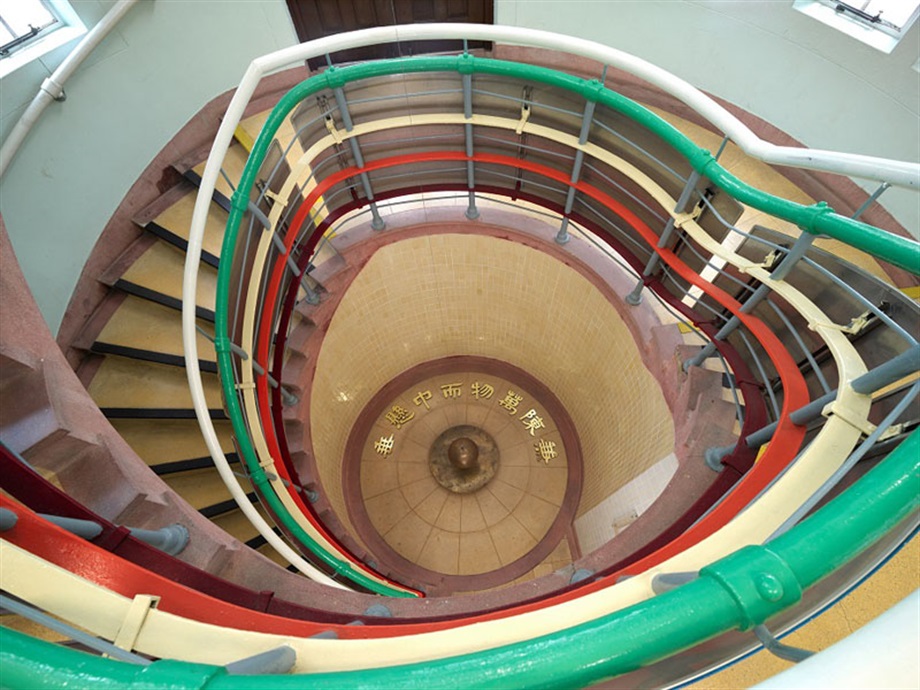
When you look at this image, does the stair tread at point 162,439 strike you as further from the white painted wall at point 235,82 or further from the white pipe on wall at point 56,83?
the white pipe on wall at point 56,83

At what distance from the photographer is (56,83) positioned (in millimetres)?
3701

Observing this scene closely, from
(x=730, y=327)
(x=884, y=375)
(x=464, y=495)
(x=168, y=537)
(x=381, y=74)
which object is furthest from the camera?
(x=464, y=495)

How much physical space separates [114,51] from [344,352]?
3642mm

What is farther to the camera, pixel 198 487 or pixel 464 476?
pixel 464 476

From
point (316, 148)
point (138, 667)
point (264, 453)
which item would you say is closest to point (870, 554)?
point (138, 667)

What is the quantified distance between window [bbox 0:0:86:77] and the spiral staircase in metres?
1.21

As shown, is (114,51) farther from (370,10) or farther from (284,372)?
(284,372)

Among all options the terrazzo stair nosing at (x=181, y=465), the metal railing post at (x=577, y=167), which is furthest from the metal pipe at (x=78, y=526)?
the metal railing post at (x=577, y=167)

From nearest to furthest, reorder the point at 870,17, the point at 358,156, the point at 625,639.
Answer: the point at 625,639 < the point at 870,17 < the point at 358,156

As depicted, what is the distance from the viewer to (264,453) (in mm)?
3840

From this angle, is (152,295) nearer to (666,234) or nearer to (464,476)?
(666,234)

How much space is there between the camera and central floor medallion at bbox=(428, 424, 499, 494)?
6.64m

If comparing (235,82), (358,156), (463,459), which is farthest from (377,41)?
(463,459)

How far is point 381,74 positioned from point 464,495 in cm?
520
